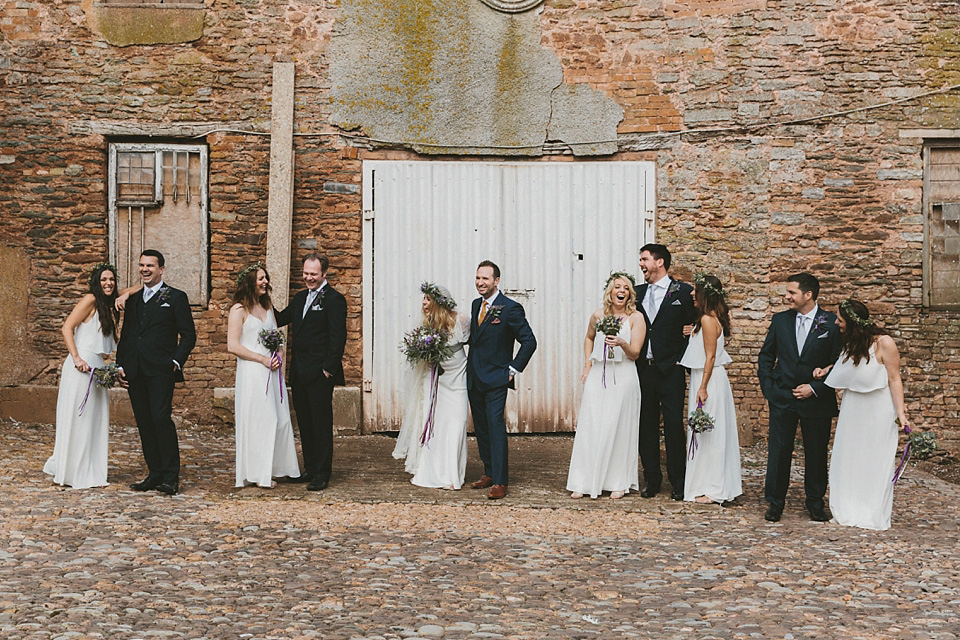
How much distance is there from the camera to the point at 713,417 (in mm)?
8297

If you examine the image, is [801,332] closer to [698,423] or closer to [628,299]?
[698,423]

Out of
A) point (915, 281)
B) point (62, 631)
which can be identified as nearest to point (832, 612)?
point (62, 631)

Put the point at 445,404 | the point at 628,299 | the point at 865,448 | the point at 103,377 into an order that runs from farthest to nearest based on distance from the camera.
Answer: the point at 445,404, the point at 628,299, the point at 103,377, the point at 865,448

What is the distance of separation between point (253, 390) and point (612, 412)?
A: 9.68ft

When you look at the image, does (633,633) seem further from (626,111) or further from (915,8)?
(915,8)

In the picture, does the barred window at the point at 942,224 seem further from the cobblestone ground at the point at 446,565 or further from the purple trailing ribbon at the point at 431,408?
the purple trailing ribbon at the point at 431,408

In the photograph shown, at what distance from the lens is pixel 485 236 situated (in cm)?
1139

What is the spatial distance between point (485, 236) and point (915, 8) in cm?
529

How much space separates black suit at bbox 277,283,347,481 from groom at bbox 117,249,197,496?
0.90 meters

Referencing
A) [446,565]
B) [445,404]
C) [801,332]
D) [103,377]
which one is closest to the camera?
[446,565]

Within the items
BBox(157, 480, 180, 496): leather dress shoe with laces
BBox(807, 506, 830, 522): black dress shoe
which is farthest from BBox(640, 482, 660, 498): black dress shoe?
BBox(157, 480, 180, 496): leather dress shoe with laces

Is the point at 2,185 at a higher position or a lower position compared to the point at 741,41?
lower

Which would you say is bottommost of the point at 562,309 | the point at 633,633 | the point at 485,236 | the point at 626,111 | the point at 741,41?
the point at 633,633

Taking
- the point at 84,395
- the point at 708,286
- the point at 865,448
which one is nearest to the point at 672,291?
the point at 708,286
